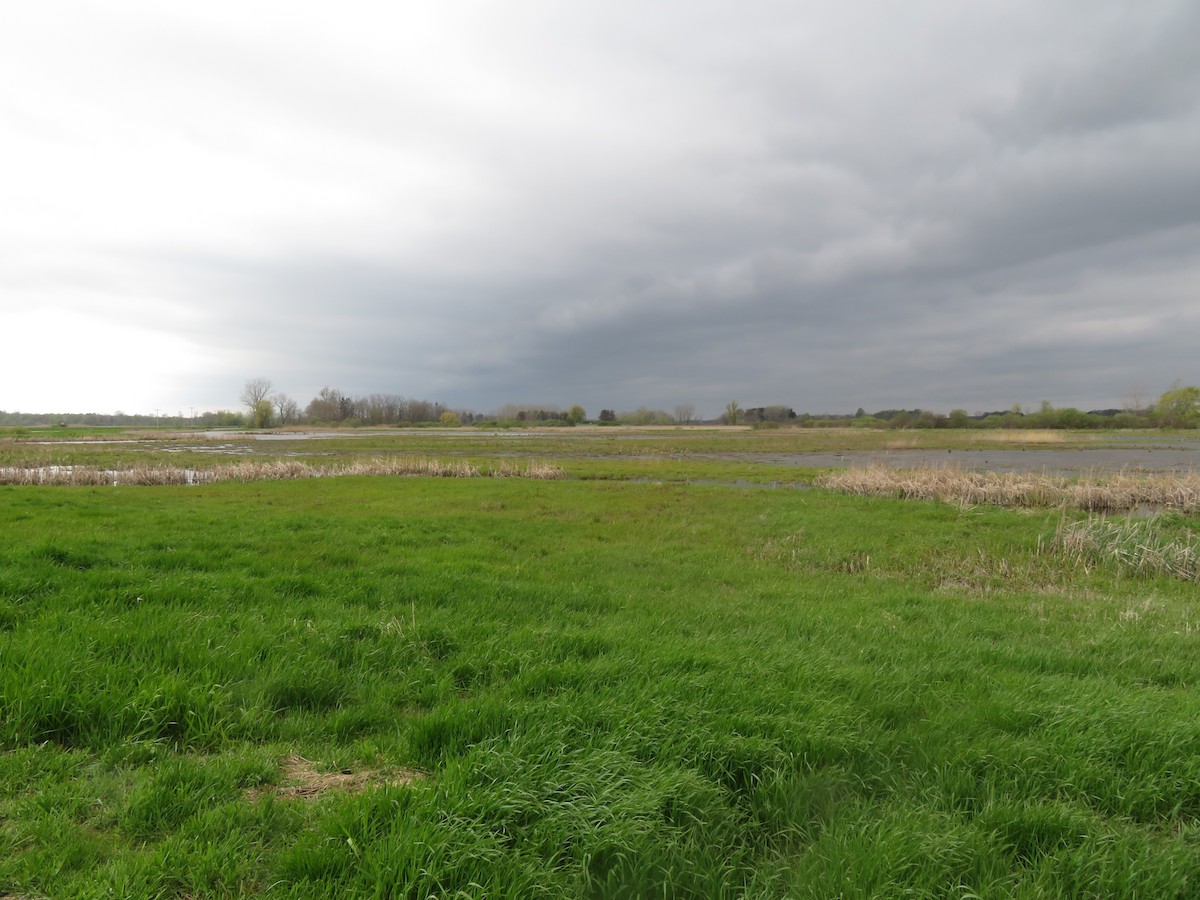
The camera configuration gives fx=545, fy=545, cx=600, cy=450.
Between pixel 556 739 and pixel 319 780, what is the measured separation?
1.46m

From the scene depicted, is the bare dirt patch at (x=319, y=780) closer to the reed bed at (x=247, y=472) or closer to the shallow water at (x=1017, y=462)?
the reed bed at (x=247, y=472)

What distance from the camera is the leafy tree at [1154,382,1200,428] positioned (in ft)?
344

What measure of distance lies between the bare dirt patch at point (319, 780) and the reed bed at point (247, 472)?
28.9m

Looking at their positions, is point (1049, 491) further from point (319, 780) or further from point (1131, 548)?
point (319, 780)

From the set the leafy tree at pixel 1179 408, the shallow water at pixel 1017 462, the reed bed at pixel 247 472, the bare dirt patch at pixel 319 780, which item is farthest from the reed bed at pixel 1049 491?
the leafy tree at pixel 1179 408

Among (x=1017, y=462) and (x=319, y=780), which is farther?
(x=1017, y=462)

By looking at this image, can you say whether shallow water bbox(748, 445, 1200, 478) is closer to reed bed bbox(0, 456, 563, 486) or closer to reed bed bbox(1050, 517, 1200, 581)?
reed bed bbox(1050, 517, 1200, 581)

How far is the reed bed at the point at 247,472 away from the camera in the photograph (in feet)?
88.4

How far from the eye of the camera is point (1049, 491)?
2323cm

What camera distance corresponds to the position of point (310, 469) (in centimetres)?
3300

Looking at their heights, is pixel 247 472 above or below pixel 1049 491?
above

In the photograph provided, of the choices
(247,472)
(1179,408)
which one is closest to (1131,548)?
(247,472)

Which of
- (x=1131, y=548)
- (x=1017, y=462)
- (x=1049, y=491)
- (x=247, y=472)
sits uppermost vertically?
(x=247, y=472)

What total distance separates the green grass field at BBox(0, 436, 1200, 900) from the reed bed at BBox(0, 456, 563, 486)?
23742mm
